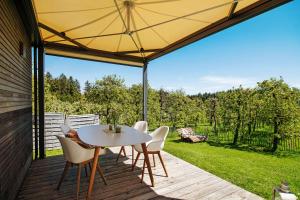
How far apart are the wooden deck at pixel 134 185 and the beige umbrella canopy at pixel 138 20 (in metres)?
2.46

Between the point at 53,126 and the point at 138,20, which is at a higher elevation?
the point at 138,20

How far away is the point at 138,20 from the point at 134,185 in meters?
2.75

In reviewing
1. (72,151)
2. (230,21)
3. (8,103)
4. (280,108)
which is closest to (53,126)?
(72,151)

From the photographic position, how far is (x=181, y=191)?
8.91 ft

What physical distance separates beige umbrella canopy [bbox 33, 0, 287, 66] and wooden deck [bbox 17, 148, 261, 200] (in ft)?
8.07

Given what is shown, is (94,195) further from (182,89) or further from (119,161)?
(182,89)

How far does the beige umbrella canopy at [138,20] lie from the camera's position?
2555mm

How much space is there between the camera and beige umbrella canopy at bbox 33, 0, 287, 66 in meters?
2.55

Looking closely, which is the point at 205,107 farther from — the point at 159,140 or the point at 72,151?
the point at 72,151

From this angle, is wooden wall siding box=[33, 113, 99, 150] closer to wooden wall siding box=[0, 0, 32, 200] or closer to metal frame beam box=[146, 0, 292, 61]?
wooden wall siding box=[0, 0, 32, 200]

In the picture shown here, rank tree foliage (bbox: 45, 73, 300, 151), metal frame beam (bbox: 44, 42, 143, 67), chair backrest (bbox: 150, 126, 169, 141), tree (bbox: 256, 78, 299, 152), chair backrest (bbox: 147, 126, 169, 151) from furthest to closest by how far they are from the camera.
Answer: tree foliage (bbox: 45, 73, 300, 151) < tree (bbox: 256, 78, 299, 152) < metal frame beam (bbox: 44, 42, 143, 67) < chair backrest (bbox: 150, 126, 169, 141) < chair backrest (bbox: 147, 126, 169, 151)

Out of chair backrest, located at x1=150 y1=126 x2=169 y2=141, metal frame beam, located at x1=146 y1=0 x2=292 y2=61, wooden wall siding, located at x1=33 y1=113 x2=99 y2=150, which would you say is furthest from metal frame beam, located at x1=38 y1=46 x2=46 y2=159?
metal frame beam, located at x1=146 y1=0 x2=292 y2=61

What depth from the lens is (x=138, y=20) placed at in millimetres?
3146

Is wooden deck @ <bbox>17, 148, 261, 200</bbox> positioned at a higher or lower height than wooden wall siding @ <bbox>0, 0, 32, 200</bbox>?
lower
